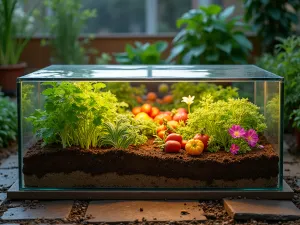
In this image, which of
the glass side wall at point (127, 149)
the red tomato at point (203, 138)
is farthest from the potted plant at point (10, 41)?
the red tomato at point (203, 138)

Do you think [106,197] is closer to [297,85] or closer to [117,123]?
[117,123]

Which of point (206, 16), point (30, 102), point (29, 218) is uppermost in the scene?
point (206, 16)

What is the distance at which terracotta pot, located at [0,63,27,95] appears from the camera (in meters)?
8.97

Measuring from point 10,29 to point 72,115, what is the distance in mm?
5245

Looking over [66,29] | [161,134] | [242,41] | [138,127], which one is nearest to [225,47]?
[242,41]

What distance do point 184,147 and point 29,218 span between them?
4.16 feet

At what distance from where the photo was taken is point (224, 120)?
4.13m

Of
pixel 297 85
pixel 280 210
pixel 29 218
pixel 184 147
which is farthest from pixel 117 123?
pixel 297 85

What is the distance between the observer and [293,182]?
14.8 feet

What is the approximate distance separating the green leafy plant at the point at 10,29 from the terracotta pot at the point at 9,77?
169mm

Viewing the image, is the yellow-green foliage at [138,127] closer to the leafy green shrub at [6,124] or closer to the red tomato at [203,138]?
the red tomato at [203,138]

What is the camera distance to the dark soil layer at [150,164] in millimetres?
3988

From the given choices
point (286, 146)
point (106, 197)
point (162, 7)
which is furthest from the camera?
point (162, 7)

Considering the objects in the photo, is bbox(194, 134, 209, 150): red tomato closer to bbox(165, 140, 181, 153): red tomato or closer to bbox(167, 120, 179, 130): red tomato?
bbox(165, 140, 181, 153): red tomato
